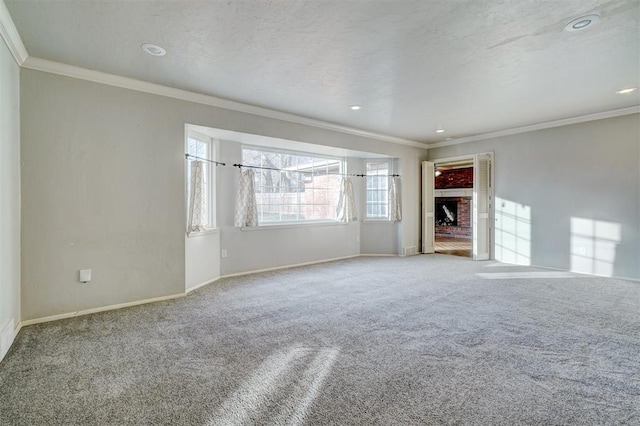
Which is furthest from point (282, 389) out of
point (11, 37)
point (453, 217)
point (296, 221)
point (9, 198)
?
point (453, 217)

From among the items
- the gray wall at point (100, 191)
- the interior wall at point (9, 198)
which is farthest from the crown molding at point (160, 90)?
the interior wall at point (9, 198)

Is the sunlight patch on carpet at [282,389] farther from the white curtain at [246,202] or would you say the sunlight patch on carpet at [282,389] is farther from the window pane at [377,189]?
the window pane at [377,189]

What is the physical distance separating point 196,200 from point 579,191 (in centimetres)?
595

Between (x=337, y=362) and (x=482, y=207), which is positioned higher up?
(x=482, y=207)

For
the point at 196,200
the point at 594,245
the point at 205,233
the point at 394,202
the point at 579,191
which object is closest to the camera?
the point at 196,200

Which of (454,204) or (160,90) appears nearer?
(160,90)

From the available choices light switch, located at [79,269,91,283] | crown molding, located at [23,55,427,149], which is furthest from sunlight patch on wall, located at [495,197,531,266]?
light switch, located at [79,269,91,283]

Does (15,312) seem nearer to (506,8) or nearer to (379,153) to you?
(506,8)

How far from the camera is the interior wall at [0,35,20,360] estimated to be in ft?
8.00

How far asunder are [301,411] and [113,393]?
1.15 m

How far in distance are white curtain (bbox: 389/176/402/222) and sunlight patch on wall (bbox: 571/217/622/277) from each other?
117 inches

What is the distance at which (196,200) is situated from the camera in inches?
165

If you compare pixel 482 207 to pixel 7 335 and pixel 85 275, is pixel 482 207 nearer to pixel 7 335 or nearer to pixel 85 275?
pixel 85 275

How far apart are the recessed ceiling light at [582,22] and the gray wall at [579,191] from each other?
3.33m
